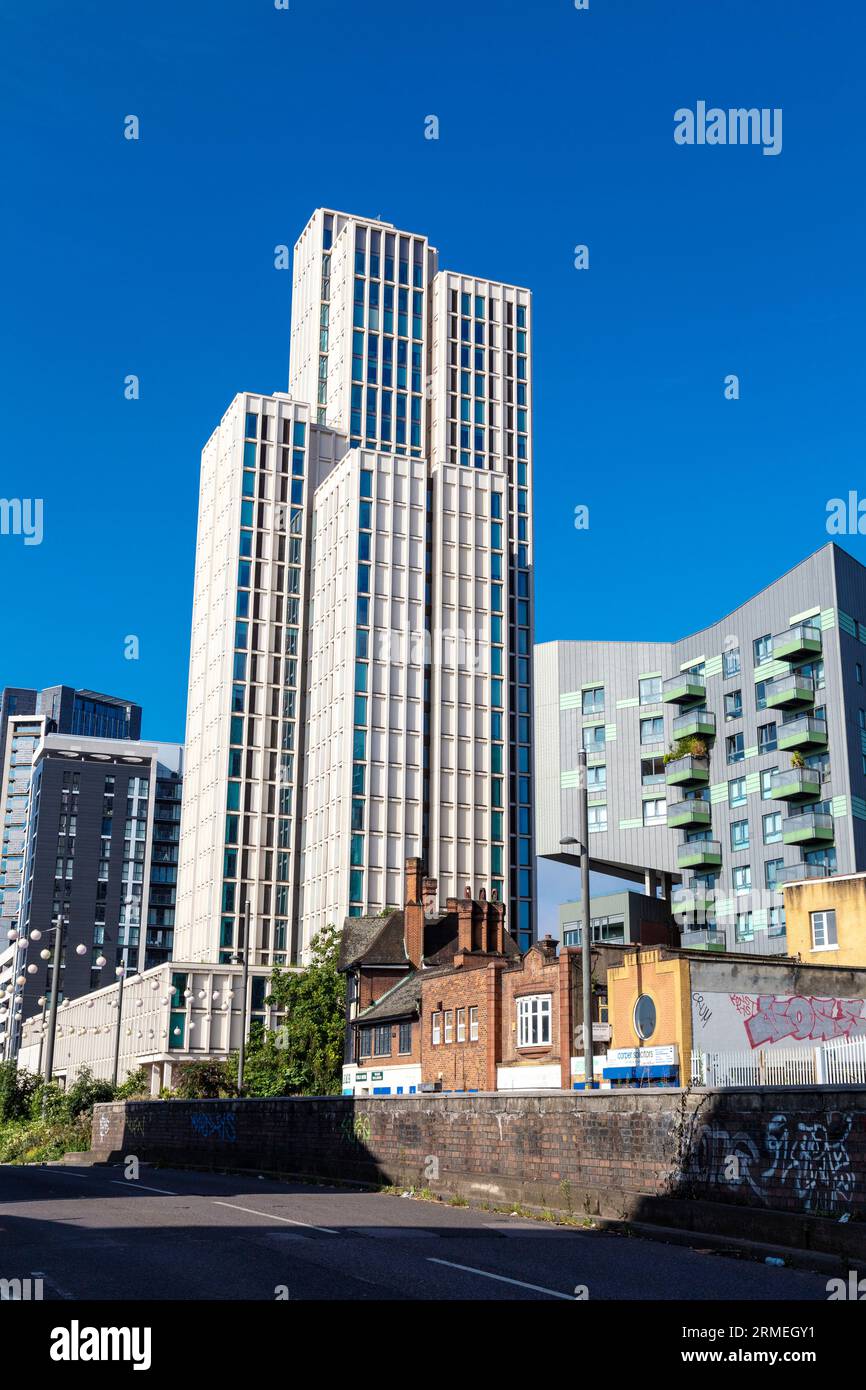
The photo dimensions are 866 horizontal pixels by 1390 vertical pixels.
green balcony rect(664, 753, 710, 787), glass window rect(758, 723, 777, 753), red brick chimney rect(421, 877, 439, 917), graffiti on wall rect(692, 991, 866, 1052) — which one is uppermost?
glass window rect(758, 723, 777, 753)

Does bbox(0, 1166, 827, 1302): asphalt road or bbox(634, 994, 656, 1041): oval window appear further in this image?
bbox(634, 994, 656, 1041): oval window

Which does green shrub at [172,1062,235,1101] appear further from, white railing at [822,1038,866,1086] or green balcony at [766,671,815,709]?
white railing at [822,1038,866,1086]

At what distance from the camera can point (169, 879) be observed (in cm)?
16912

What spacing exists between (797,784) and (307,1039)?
1203 inches

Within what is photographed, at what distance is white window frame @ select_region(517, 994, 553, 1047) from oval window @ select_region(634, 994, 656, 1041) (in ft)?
23.0

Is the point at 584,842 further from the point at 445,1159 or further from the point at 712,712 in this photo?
the point at 712,712

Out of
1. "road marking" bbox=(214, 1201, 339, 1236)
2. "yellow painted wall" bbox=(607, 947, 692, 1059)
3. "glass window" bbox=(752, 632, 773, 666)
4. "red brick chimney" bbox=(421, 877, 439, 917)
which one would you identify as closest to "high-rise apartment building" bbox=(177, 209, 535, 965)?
"red brick chimney" bbox=(421, 877, 439, 917)

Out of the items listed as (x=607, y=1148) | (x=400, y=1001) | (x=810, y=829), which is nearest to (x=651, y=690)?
(x=810, y=829)

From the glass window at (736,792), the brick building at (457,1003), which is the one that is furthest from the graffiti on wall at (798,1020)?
the glass window at (736,792)

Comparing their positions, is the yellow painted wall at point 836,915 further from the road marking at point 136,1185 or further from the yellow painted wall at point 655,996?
the road marking at point 136,1185

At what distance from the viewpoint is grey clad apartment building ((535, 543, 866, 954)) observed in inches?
2953

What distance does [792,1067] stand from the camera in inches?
779

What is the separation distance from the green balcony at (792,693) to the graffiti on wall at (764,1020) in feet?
126

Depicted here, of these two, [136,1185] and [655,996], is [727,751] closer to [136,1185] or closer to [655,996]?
[655,996]
